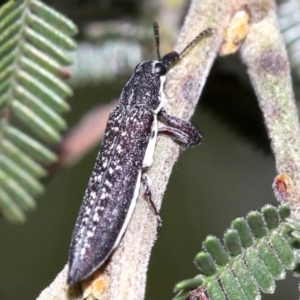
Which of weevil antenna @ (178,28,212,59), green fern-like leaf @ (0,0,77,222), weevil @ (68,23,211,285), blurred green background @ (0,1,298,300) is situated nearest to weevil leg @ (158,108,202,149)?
weevil @ (68,23,211,285)

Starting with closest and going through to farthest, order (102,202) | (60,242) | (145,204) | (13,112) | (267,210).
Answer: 1. (267,210)
2. (145,204)
3. (13,112)
4. (102,202)
5. (60,242)

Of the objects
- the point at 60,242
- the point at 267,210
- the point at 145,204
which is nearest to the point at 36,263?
the point at 60,242

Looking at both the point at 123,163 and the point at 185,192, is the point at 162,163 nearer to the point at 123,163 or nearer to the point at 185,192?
the point at 123,163

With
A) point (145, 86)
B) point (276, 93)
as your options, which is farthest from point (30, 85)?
point (276, 93)

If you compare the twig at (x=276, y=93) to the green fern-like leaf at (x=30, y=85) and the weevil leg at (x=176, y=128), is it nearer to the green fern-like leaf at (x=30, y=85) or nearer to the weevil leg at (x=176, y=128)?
the weevil leg at (x=176, y=128)

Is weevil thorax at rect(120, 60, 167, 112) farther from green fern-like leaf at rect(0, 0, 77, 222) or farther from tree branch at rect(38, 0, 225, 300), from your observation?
green fern-like leaf at rect(0, 0, 77, 222)

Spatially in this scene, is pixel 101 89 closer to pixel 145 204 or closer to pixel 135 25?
pixel 135 25
